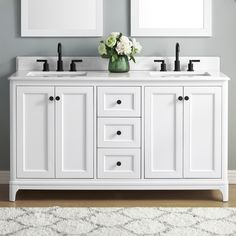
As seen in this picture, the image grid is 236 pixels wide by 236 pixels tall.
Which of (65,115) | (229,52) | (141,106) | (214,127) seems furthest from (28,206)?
(229,52)

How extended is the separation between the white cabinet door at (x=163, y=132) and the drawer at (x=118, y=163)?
0.25 ft

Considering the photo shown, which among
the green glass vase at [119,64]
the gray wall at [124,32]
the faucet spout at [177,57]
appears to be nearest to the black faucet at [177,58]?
the faucet spout at [177,57]

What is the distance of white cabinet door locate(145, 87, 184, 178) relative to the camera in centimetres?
457

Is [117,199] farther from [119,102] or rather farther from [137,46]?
[137,46]

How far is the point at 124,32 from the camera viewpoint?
16.6 ft

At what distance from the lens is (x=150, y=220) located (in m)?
4.13

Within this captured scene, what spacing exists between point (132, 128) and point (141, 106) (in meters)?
0.15

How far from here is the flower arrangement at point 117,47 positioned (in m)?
4.76

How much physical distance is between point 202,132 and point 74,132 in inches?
31.6

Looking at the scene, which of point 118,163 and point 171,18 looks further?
point 171,18

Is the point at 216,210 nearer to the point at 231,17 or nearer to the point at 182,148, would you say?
the point at 182,148

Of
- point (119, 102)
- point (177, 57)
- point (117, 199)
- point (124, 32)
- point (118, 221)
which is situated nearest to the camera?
point (118, 221)

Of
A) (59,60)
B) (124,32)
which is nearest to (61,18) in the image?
(59,60)

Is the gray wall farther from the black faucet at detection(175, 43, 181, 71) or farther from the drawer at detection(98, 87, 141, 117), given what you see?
the drawer at detection(98, 87, 141, 117)
